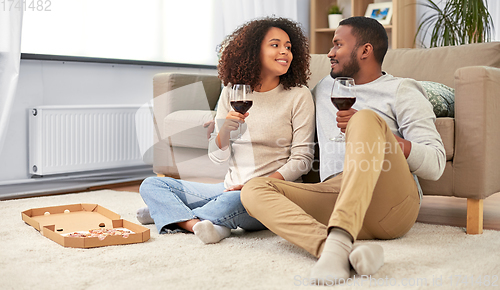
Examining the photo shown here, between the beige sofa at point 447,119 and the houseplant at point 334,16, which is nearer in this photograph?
the beige sofa at point 447,119

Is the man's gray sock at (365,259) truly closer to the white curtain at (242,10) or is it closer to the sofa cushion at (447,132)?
the sofa cushion at (447,132)

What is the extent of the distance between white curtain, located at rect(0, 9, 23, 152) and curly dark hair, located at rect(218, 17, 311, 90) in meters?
1.49

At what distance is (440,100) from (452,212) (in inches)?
25.6

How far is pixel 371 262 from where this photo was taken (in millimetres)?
1194

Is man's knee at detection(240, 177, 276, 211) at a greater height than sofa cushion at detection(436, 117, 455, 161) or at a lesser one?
lesser

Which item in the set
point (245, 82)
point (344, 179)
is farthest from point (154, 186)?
point (344, 179)

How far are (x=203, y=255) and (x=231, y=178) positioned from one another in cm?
40

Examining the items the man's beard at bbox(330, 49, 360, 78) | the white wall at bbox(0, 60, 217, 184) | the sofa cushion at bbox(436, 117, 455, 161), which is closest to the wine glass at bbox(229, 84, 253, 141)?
the man's beard at bbox(330, 49, 360, 78)

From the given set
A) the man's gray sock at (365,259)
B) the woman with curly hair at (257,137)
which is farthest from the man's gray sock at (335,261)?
the woman with curly hair at (257,137)

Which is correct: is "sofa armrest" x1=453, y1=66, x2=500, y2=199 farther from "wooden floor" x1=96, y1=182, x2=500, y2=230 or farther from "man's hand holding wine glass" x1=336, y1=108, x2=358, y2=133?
"man's hand holding wine glass" x1=336, y1=108, x2=358, y2=133

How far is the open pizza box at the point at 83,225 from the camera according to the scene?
5.22ft

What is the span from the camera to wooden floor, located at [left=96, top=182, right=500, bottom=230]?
6.73 ft

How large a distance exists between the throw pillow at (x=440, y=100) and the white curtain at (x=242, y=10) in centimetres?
228

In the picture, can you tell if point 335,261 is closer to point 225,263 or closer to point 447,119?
point 225,263
